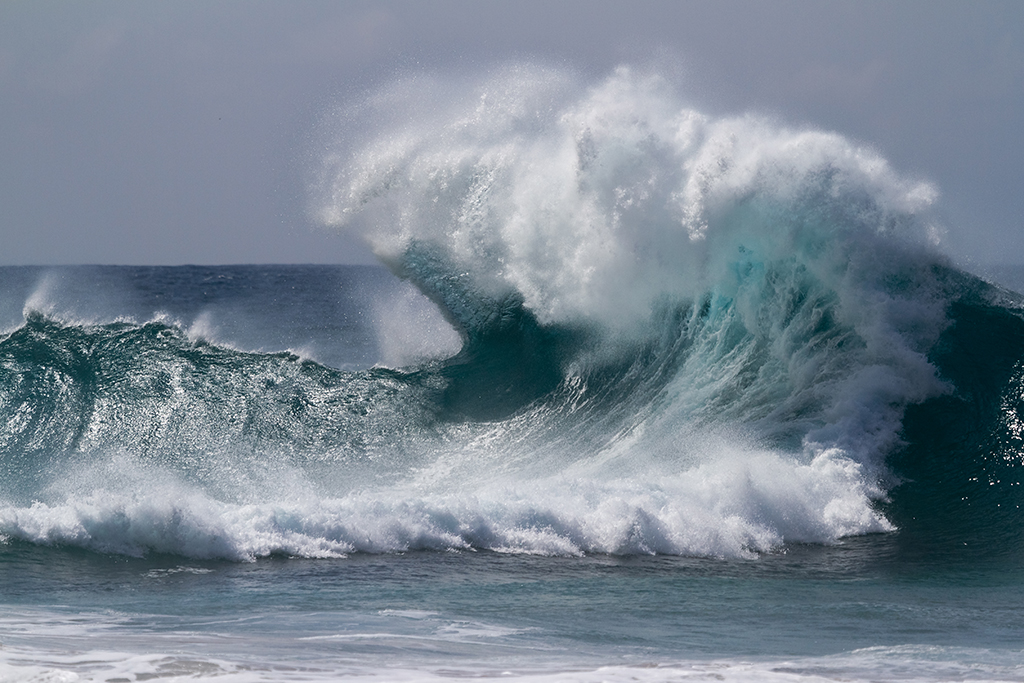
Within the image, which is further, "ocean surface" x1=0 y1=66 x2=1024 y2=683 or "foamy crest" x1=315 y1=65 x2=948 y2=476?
"foamy crest" x1=315 y1=65 x2=948 y2=476

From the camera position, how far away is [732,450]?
11.0 m

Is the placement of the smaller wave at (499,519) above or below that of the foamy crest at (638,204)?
below

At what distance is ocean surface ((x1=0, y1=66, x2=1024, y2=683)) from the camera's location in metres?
6.83

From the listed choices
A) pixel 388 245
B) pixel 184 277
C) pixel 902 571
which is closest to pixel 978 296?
pixel 902 571

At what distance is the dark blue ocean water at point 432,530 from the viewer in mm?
6387

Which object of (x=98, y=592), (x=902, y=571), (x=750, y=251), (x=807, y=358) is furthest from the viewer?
(x=750, y=251)

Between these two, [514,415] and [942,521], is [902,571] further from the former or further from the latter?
[514,415]

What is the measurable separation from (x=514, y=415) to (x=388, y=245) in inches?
211

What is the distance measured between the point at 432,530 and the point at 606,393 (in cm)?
472

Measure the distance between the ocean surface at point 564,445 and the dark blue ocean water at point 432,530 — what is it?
4cm

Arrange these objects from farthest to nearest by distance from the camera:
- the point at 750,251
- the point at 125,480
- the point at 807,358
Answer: the point at 750,251, the point at 807,358, the point at 125,480

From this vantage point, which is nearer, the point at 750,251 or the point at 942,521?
the point at 942,521

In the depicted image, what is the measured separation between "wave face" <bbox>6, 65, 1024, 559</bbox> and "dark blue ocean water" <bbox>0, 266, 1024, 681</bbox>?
5 cm

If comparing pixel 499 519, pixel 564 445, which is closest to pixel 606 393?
pixel 564 445
